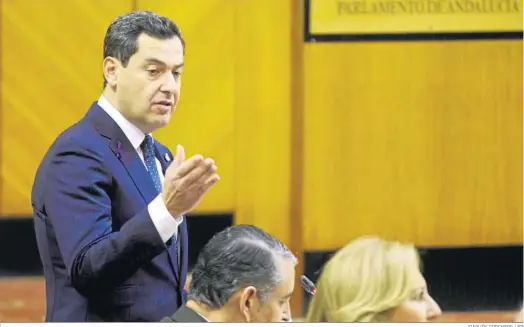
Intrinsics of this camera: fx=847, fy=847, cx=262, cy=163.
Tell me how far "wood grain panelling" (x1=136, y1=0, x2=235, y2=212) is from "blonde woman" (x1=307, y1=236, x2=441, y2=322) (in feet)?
3.01

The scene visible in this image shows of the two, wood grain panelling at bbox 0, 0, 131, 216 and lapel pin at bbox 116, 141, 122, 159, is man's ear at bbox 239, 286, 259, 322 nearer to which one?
lapel pin at bbox 116, 141, 122, 159

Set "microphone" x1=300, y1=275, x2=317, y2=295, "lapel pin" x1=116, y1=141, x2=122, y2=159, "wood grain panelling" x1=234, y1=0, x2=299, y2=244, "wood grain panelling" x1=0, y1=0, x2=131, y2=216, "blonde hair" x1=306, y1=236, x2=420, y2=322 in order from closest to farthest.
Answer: "blonde hair" x1=306, y1=236, x2=420, y2=322, "lapel pin" x1=116, y1=141, x2=122, y2=159, "microphone" x1=300, y1=275, x2=317, y2=295, "wood grain panelling" x1=0, y1=0, x2=131, y2=216, "wood grain panelling" x1=234, y1=0, x2=299, y2=244

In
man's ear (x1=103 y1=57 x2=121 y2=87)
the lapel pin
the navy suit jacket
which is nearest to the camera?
the navy suit jacket

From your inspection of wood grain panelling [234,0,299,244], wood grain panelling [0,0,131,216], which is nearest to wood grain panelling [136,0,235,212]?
wood grain panelling [234,0,299,244]

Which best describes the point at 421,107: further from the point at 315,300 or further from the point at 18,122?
the point at 18,122

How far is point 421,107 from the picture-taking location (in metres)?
3.11

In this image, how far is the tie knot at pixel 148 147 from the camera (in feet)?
8.06

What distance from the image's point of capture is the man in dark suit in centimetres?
216

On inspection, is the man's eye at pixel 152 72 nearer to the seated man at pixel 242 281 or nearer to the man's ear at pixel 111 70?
the man's ear at pixel 111 70

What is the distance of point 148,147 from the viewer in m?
2.47

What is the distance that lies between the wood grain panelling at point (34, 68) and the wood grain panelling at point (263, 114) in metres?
0.46

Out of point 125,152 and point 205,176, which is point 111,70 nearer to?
point 125,152

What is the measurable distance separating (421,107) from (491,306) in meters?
0.79

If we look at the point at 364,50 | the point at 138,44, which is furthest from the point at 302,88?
the point at 138,44
